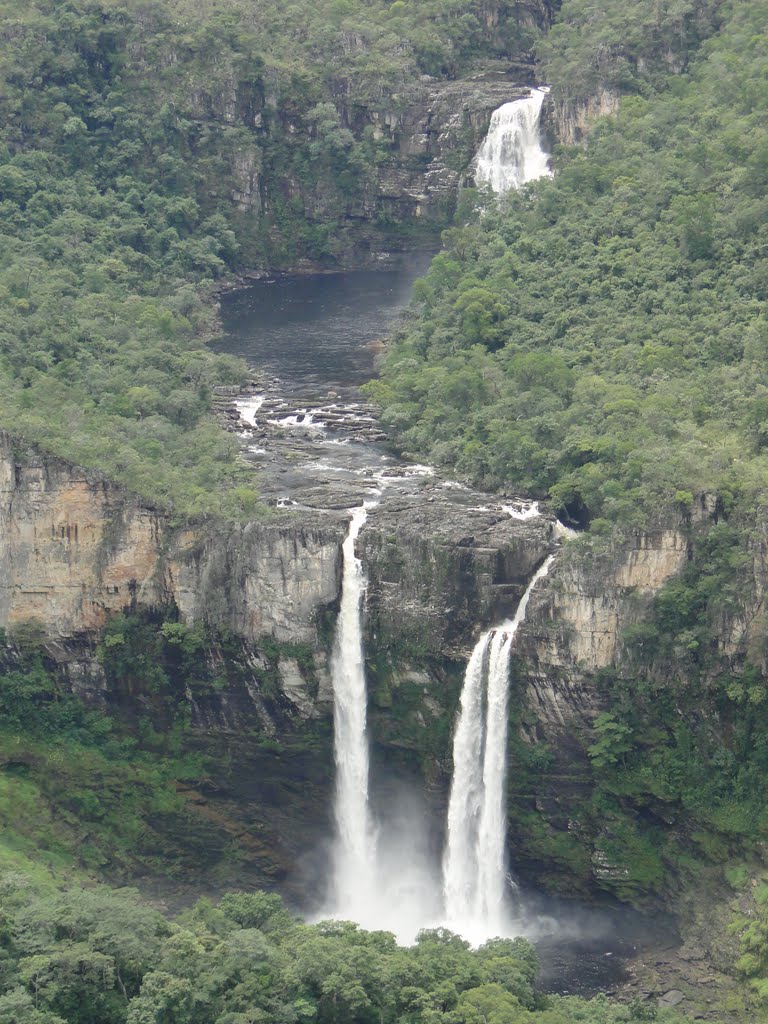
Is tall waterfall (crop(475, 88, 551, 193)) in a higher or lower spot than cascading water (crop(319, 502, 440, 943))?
higher

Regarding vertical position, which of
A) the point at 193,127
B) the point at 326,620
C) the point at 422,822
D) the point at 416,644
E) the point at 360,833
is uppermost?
the point at 193,127

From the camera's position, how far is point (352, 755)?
56.7 metres

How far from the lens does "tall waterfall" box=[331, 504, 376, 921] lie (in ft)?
184

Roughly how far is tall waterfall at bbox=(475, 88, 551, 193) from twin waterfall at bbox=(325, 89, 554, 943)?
85.9 ft

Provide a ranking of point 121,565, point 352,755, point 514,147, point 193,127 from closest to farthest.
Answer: point 352,755 → point 121,565 → point 514,147 → point 193,127

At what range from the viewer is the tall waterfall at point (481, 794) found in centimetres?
5488

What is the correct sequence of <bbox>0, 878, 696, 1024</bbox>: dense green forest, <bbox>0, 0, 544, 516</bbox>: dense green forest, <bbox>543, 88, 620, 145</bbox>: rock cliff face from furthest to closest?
<bbox>543, 88, 620, 145</bbox>: rock cliff face < <bbox>0, 0, 544, 516</bbox>: dense green forest < <bbox>0, 878, 696, 1024</bbox>: dense green forest

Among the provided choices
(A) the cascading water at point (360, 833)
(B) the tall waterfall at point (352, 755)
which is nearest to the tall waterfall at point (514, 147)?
(B) the tall waterfall at point (352, 755)

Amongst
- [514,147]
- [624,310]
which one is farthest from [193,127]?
[624,310]

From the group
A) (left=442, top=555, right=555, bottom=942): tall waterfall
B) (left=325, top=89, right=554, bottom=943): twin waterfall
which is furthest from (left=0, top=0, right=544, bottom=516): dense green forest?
(left=442, top=555, right=555, bottom=942): tall waterfall

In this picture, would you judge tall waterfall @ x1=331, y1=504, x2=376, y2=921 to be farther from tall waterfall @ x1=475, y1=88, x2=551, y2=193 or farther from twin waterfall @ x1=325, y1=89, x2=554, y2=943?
tall waterfall @ x1=475, y1=88, x2=551, y2=193

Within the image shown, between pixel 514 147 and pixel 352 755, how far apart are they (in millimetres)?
32003

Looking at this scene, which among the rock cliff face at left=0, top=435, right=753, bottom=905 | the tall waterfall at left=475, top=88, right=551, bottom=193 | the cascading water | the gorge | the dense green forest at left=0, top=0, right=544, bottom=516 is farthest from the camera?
the tall waterfall at left=475, top=88, right=551, bottom=193

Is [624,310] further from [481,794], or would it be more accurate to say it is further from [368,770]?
[481,794]
